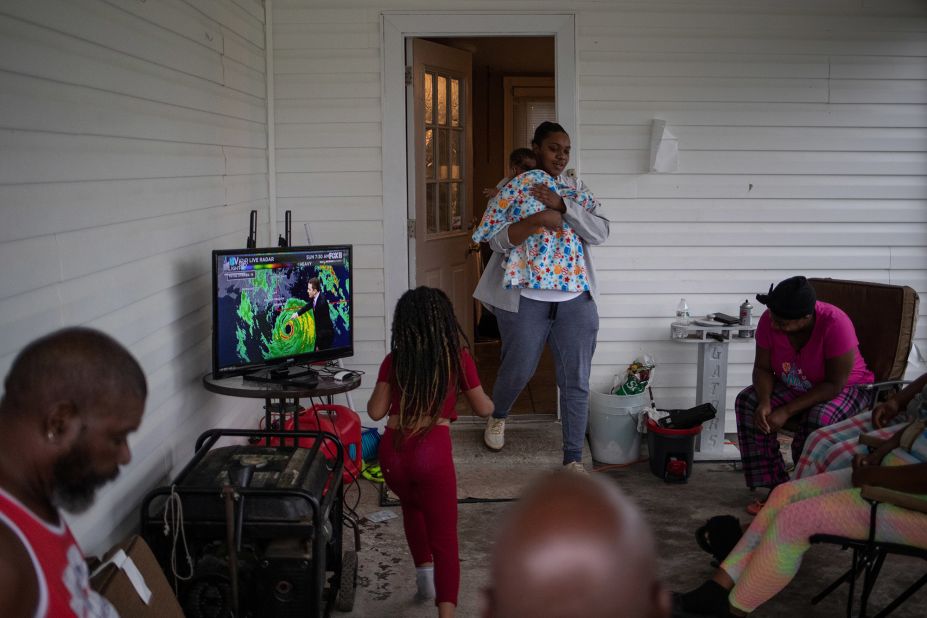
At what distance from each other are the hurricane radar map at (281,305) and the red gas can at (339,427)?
432 mm

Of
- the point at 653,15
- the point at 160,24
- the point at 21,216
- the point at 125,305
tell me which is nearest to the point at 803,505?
the point at 125,305

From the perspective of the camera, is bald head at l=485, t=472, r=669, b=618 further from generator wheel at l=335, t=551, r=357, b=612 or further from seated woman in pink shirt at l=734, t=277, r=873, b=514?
seated woman in pink shirt at l=734, t=277, r=873, b=514

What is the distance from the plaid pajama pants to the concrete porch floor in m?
0.21

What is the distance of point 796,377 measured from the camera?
4.25 m

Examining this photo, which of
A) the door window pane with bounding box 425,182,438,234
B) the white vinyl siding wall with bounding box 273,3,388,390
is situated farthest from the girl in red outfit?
the door window pane with bounding box 425,182,438,234

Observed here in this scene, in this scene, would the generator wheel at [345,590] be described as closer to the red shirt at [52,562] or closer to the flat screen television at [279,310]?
the flat screen television at [279,310]

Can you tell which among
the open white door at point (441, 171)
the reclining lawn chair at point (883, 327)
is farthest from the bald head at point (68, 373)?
the open white door at point (441, 171)

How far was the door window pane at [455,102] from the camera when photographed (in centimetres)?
609

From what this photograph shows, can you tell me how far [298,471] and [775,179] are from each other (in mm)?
3668

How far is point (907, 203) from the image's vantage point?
5.44 meters

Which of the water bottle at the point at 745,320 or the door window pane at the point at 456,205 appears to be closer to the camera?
the water bottle at the point at 745,320

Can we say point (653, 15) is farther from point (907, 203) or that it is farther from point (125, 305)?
point (125, 305)

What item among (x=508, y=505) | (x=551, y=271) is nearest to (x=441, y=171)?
(x=551, y=271)

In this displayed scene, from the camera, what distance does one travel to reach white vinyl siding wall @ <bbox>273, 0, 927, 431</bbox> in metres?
5.29
